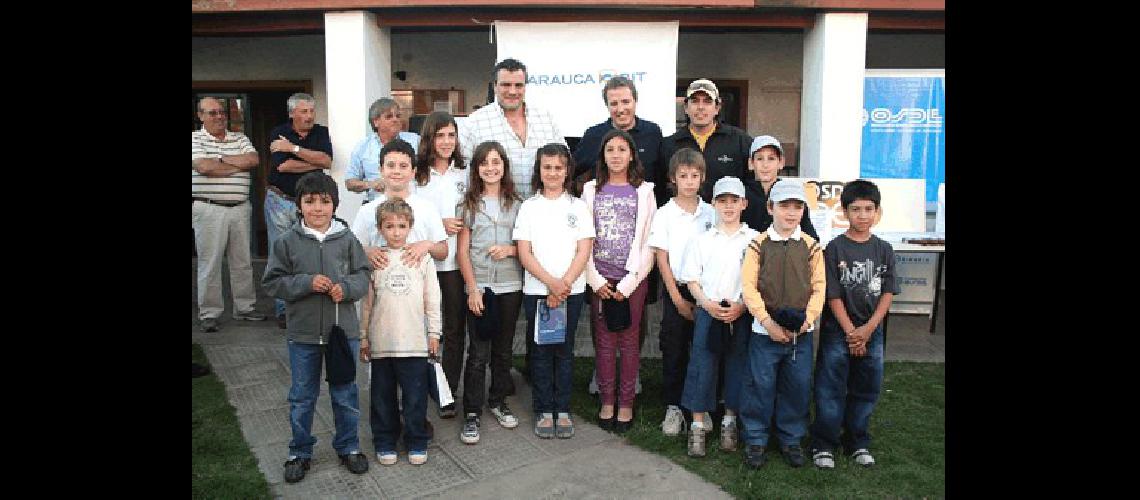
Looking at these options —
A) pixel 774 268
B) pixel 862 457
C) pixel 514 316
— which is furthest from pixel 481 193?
pixel 862 457

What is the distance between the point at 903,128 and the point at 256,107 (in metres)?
7.26

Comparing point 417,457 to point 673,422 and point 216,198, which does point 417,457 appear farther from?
point 216,198

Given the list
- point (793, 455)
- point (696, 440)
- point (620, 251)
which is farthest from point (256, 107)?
point (793, 455)

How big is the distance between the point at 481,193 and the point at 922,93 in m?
4.55

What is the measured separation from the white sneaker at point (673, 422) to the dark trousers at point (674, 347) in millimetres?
60

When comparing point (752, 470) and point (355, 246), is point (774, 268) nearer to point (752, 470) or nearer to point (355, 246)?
point (752, 470)

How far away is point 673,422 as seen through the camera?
390 centimetres

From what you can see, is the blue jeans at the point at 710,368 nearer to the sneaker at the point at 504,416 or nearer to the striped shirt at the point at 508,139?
the sneaker at the point at 504,416

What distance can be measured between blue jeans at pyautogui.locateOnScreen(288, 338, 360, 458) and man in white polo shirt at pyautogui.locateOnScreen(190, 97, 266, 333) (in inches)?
117

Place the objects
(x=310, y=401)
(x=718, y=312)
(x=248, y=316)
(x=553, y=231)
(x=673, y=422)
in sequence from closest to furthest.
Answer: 1. (x=310, y=401)
2. (x=718, y=312)
3. (x=553, y=231)
4. (x=673, y=422)
5. (x=248, y=316)

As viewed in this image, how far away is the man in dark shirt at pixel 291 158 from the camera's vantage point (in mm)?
5703

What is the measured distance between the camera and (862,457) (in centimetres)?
357

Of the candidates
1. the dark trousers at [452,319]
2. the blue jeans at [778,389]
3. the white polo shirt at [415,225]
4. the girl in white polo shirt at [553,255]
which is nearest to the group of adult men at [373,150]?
the girl in white polo shirt at [553,255]

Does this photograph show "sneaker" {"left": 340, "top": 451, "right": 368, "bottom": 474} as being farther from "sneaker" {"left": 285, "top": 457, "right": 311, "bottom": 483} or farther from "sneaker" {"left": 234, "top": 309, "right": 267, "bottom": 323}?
"sneaker" {"left": 234, "top": 309, "right": 267, "bottom": 323}
